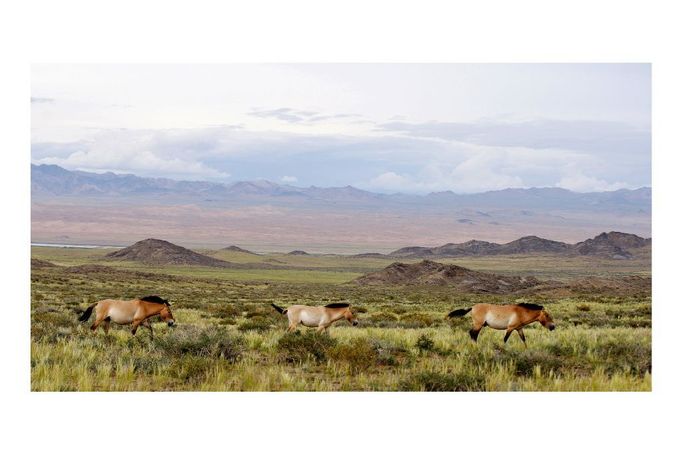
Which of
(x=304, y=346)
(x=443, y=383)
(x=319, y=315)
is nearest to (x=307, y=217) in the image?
(x=319, y=315)

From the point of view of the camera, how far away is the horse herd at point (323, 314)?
581 inches

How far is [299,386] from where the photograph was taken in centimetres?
1191

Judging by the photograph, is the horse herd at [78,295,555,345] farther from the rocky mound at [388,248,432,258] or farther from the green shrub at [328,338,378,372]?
the rocky mound at [388,248,432,258]

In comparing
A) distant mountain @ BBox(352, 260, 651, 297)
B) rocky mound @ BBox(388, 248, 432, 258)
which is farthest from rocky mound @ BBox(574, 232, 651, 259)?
rocky mound @ BBox(388, 248, 432, 258)

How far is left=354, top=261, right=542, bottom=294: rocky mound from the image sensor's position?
7338cm

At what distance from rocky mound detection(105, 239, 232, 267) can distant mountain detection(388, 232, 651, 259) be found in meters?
33.6

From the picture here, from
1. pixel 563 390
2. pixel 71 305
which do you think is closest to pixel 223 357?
pixel 563 390

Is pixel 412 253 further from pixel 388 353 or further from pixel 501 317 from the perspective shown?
pixel 388 353

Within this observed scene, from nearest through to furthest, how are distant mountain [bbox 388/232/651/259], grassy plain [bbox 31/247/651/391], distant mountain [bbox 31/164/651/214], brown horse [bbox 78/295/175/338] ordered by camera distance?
grassy plain [bbox 31/247/651/391] → brown horse [bbox 78/295/175/338] → distant mountain [bbox 31/164/651/214] → distant mountain [bbox 388/232/651/259]

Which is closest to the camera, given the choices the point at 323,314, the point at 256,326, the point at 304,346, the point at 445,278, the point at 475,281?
the point at 304,346

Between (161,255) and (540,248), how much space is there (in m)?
68.1

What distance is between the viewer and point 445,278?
83.9m

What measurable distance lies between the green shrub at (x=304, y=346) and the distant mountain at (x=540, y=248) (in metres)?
92.5

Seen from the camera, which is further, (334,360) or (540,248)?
(540,248)
